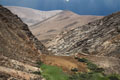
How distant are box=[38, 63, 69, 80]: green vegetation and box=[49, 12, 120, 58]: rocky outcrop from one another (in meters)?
14.8

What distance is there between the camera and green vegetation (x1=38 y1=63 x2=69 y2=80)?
14258mm

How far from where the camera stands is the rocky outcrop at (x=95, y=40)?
3168 cm

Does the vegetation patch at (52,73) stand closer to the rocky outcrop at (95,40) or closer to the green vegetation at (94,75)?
the green vegetation at (94,75)

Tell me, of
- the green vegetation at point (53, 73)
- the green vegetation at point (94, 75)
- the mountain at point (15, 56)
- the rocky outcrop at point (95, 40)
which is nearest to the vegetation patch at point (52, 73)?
the green vegetation at point (53, 73)

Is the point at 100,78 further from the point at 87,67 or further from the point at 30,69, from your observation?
the point at 30,69

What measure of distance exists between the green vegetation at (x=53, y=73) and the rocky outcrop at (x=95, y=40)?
48.4ft

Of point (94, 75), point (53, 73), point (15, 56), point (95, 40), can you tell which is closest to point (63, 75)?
point (53, 73)

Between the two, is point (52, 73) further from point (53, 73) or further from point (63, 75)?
A: point (63, 75)

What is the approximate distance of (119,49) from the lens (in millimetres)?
28859

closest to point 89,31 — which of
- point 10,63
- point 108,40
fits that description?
point 108,40

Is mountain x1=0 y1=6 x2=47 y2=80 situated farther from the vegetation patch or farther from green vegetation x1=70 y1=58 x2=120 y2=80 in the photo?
green vegetation x1=70 y1=58 x2=120 y2=80

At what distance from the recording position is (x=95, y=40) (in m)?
37.6

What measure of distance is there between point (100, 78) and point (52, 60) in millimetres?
5391

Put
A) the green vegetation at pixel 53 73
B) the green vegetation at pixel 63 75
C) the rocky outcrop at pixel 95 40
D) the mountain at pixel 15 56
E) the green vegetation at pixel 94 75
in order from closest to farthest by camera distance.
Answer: the mountain at pixel 15 56 < the green vegetation at pixel 53 73 < the green vegetation at pixel 63 75 < the green vegetation at pixel 94 75 < the rocky outcrop at pixel 95 40
